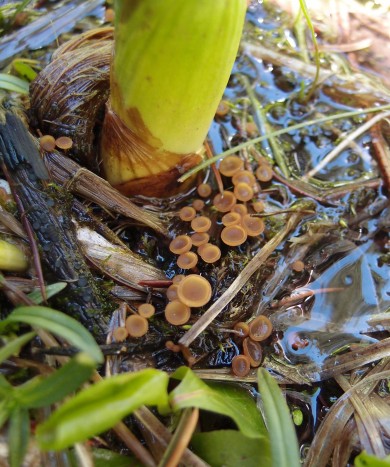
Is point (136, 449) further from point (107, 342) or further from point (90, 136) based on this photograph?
point (90, 136)

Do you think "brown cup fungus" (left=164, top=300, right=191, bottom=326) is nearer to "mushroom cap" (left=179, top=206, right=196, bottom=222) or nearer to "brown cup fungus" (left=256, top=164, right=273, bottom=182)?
"mushroom cap" (left=179, top=206, right=196, bottom=222)

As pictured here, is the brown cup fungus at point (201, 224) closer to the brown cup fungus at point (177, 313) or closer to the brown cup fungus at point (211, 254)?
the brown cup fungus at point (211, 254)

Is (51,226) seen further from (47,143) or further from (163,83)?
(163,83)

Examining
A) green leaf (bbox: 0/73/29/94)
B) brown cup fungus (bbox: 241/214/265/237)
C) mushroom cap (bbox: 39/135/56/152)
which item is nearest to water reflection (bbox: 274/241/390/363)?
brown cup fungus (bbox: 241/214/265/237)

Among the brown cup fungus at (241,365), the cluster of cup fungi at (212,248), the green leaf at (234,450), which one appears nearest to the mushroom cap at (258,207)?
the cluster of cup fungi at (212,248)

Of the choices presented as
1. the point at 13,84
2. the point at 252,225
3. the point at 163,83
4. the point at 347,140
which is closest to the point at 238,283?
the point at 252,225
